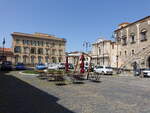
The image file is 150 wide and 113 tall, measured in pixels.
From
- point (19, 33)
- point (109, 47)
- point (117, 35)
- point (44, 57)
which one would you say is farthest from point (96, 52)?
point (19, 33)

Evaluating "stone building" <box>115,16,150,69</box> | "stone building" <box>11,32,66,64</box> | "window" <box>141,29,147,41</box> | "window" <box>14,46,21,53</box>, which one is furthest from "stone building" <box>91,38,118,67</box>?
"window" <box>14,46,21,53</box>

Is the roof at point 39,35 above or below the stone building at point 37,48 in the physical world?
above

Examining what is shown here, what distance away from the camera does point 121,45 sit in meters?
46.3

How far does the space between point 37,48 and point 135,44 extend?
52.4 meters

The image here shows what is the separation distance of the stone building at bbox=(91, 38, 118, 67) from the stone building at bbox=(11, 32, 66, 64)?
90.5 feet

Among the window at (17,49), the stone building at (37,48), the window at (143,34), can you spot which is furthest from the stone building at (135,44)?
the window at (17,49)

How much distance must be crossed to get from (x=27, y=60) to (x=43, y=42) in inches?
456

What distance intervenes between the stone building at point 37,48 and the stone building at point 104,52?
27575mm

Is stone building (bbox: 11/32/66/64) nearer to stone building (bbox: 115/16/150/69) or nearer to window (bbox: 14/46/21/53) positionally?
window (bbox: 14/46/21/53)

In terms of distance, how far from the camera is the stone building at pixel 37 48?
77625 millimetres

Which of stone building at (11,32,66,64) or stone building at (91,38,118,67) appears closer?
stone building at (91,38,118,67)

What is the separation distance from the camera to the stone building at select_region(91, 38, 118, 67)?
5073 centimetres

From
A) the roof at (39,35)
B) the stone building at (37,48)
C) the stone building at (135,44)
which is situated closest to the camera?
the stone building at (135,44)

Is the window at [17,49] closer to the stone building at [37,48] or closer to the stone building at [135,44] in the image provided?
the stone building at [37,48]
